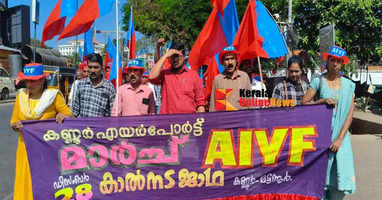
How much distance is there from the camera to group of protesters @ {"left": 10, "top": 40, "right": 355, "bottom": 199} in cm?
334

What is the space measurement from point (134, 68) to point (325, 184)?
2.67 m

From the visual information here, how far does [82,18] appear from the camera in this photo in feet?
14.1

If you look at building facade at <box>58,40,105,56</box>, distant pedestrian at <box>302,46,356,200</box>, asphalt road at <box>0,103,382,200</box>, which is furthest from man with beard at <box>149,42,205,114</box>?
building facade at <box>58,40,105,56</box>

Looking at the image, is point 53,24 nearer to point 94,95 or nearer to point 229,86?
point 94,95

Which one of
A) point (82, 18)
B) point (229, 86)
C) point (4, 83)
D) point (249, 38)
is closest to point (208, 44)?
point (249, 38)

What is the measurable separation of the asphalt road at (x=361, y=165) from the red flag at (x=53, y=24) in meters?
2.20

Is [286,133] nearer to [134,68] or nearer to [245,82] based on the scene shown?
[245,82]

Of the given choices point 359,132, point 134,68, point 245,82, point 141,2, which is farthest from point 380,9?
point 141,2

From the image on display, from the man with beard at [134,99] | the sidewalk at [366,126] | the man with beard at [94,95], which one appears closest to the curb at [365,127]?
the sidewalk at [366,126]

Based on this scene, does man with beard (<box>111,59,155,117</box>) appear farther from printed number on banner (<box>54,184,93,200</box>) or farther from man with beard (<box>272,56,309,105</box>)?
man with beard (<box>272,56,309,105</box>)

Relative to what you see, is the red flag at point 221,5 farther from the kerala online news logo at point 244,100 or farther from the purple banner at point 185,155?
the purple banner at point 185,155

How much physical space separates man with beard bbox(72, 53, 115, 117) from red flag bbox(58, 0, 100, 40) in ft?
1.53

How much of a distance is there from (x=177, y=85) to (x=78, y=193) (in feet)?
5.16

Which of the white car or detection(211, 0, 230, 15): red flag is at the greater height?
detection(211, 0, 230, 15): red flag
